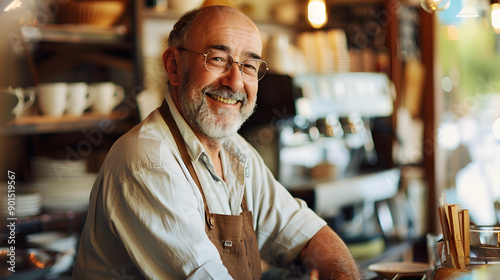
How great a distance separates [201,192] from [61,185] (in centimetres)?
103

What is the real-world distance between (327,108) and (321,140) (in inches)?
8.4

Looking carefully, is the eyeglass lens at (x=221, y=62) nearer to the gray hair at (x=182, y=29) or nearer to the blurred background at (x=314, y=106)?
the gray hair at (x=182, y=29)

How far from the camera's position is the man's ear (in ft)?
4.83

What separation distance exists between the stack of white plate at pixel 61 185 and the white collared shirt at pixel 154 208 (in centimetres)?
85

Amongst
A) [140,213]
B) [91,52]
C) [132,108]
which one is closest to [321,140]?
[132,108]

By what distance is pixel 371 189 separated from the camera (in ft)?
11.9

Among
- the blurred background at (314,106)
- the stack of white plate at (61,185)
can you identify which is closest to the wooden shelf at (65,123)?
the blurred background at (314,106)

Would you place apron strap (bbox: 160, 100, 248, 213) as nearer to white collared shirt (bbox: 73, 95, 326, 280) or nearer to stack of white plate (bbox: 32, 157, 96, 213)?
white collared shirt (bbox: 73, 95, 326, 280)

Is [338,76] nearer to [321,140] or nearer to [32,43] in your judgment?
[321,140]

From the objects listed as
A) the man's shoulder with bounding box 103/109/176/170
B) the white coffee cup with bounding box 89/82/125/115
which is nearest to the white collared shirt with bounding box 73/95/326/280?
the man's shoulder with bounding box 103/109/176/170

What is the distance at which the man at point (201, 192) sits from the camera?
1.25 meters

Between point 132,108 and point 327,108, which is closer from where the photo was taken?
point 132,108

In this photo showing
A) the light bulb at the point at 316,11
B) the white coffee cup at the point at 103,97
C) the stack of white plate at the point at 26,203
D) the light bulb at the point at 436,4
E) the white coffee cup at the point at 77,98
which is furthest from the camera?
the light bulb at the point at 316,11

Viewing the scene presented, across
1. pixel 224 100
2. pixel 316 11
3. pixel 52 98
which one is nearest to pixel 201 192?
pixel 224 100
